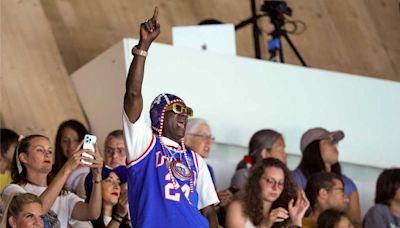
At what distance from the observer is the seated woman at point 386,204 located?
5.78 metres

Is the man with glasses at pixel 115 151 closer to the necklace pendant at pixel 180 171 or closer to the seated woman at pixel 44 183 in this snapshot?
the seated woman at pixel 44 183

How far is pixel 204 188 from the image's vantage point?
4.34 meters

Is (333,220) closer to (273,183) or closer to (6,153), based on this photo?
(273,183)

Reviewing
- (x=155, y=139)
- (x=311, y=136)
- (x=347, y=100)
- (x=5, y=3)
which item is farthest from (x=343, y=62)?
(x=155, y=139)

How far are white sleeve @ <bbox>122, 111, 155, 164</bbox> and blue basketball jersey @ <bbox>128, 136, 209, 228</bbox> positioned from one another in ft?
0.06

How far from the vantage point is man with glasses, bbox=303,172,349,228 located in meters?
5.70

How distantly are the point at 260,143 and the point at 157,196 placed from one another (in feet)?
6.67

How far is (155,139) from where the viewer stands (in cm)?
409

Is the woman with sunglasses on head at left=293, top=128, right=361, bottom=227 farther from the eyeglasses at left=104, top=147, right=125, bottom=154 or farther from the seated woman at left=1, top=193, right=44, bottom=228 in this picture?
the seated woman at left=1, top=193, right=44, bottom=228

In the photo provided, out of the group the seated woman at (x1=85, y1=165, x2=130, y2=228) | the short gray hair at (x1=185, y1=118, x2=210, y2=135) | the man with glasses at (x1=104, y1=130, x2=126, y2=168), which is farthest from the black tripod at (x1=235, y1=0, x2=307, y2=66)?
the seated woman at (x1=85, y1=165, x2=130, y2=228)

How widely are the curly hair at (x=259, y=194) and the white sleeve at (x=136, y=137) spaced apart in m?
1.25

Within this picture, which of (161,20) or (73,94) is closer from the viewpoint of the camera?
(73,94)

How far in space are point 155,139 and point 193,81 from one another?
2.25 metres

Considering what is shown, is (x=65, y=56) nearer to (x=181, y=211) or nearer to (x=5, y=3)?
(x=5, y=3)
